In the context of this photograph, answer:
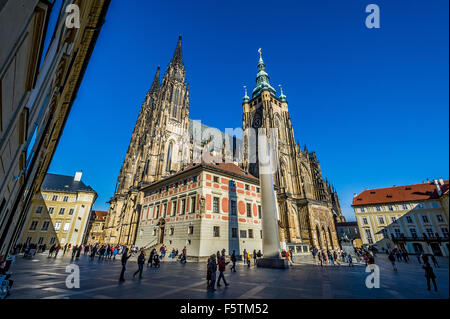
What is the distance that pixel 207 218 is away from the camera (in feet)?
70.5

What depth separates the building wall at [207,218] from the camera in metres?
21.2

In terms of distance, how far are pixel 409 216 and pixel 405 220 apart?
128mm

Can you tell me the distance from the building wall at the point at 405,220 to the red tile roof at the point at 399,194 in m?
0.13

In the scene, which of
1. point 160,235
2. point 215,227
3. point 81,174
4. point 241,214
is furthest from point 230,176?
point 81,174

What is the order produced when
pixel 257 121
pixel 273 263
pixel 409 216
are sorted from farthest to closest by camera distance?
pixel 257 121 < pixel 273 263 < pixel 409 216

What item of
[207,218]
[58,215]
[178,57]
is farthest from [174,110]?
[207,218]

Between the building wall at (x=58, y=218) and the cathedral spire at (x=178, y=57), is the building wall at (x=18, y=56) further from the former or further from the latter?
the cathedral spire at (x=178, y=57)

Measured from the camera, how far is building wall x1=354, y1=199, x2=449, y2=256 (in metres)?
3.07

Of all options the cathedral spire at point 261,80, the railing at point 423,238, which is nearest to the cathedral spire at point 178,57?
the cathedral spire at point 261,80

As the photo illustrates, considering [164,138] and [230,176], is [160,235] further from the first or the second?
[164,138]

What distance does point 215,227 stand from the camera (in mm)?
22062

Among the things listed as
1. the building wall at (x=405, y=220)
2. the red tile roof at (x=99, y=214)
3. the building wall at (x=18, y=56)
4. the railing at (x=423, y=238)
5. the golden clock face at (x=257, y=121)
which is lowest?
the railing at (x=423, y=238)

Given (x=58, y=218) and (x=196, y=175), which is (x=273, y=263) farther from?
(x=58, y=218)

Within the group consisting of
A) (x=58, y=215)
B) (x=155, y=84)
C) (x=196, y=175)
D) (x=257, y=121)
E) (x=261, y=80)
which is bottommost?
(x=58, y=215)
